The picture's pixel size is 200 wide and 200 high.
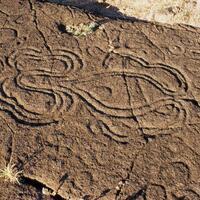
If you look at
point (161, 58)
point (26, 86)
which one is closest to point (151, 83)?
point (161, 58)

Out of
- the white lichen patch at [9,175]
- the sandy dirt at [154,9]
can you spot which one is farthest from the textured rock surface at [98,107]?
the sandy dirt at [154,9]

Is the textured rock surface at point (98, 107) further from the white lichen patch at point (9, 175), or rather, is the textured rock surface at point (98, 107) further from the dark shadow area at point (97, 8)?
the dark shadow area at point (97, 8)

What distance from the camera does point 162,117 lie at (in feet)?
14.5

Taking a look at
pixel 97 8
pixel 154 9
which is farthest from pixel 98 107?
pixel 97 8

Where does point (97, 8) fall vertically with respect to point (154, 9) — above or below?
below

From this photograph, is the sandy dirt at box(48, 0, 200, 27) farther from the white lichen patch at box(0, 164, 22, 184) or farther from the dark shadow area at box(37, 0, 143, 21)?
the white lichen patch at box(0, 164, 22, 184)

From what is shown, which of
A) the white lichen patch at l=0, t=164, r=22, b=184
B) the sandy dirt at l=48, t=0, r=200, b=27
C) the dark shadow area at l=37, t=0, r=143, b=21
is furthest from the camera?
the dark shadow area at l=37, t=0, r=143, b=21

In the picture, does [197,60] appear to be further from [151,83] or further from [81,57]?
[81,57]

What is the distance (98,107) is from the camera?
4547mm

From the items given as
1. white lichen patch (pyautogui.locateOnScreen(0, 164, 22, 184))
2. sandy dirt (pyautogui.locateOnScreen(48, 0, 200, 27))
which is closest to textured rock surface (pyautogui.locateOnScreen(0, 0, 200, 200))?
white lichen patch (pyautogui.locateOnScreen(0, 164, 22, 184))

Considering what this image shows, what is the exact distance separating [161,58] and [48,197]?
1.95 metres

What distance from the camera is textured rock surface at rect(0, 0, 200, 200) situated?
12.9ft

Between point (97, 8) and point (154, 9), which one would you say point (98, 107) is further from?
point (97, 8)

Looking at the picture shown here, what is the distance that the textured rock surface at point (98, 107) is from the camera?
12.9 ft
